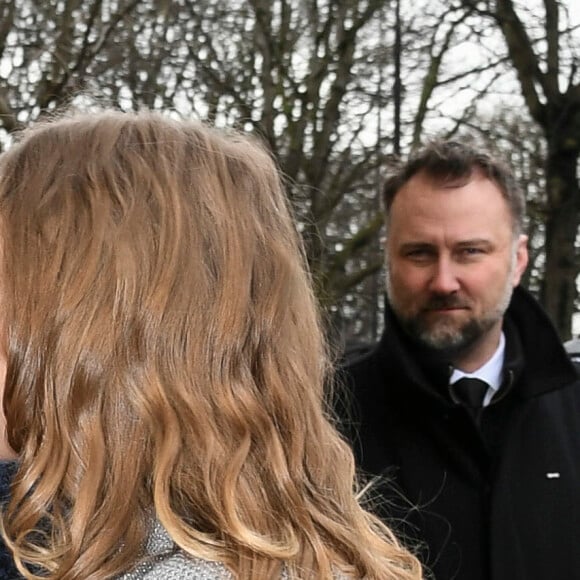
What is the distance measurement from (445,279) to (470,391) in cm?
30

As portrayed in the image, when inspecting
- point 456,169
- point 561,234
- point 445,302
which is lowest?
point 561,234

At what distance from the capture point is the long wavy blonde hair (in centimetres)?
131

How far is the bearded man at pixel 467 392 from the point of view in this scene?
2498mm

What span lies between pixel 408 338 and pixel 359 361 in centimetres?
18

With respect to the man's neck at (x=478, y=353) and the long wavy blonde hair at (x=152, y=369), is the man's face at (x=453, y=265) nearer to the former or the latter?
the man's neck at (x=478, y=353)

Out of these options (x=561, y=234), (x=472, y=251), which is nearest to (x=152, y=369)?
(x=472, y=251)

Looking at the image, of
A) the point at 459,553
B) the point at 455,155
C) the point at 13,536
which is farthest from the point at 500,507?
the point at 13,536

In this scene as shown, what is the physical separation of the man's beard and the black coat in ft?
0.14

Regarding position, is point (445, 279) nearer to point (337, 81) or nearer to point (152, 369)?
point (152, 369)

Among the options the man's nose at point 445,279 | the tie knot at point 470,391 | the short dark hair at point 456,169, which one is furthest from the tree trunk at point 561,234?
the tie knot at point 470,391

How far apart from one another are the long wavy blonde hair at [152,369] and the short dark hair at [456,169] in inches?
58.5

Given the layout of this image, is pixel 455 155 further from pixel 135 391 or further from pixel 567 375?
pixel 135 391

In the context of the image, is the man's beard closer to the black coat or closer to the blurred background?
the black coat

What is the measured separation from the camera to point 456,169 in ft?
9.50
